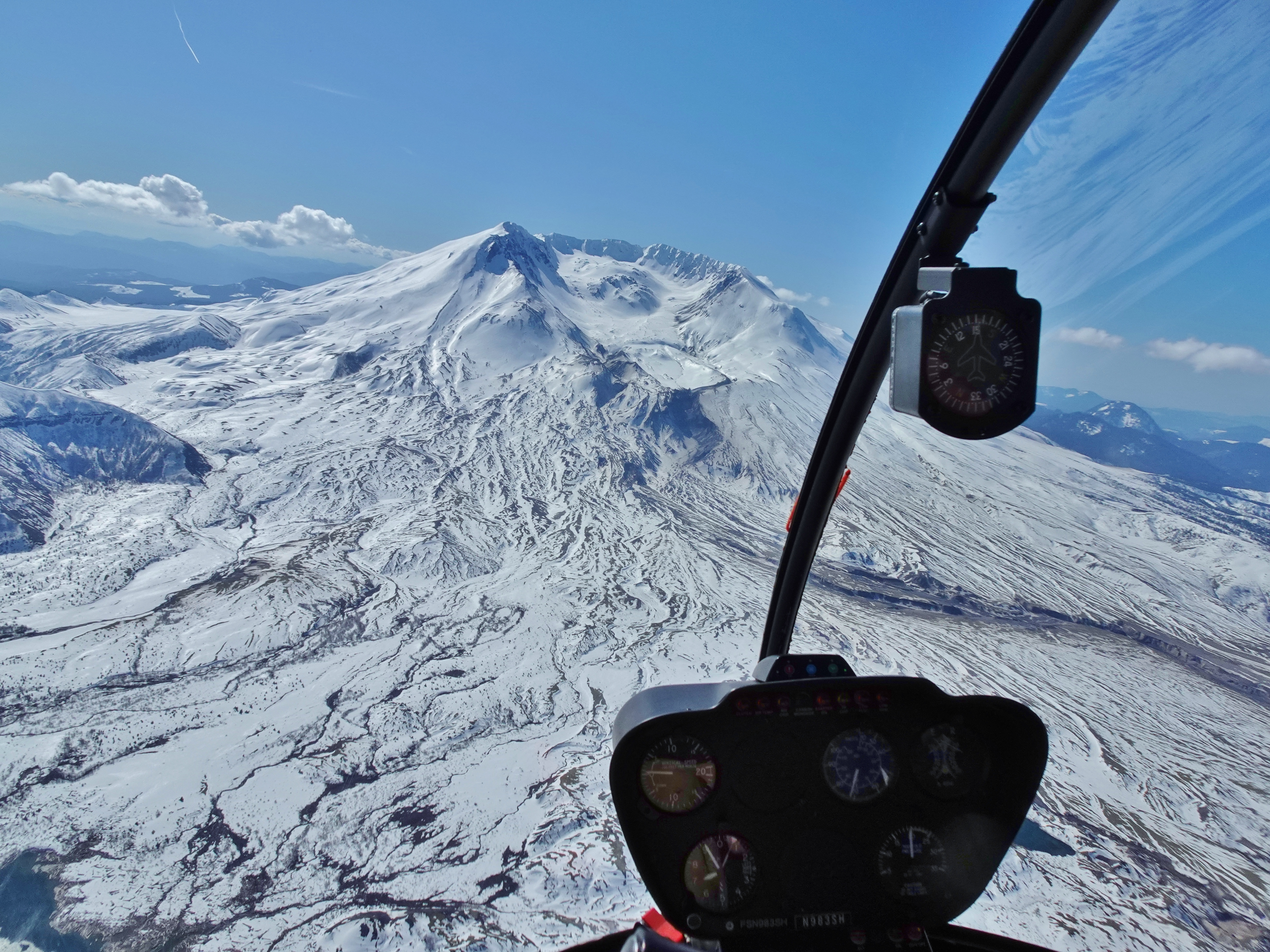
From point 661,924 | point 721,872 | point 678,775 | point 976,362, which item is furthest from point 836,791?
point 976,362

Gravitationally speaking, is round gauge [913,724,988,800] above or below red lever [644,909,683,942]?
above

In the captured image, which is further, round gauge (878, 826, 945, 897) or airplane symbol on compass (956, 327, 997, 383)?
round gauge (878, 826, 945, 897)

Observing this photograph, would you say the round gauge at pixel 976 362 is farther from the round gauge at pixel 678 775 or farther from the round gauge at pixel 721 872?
the round gauge at pixel 721 872

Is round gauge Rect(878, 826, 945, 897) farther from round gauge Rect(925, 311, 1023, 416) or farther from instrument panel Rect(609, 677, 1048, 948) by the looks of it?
round gauge Rect(925, 311, 1023, 416)

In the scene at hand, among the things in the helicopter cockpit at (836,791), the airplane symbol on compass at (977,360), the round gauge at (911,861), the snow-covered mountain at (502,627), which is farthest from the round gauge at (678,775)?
the snow-covered mountain at (502,627)

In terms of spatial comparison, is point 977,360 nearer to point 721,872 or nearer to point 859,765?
point 859,765

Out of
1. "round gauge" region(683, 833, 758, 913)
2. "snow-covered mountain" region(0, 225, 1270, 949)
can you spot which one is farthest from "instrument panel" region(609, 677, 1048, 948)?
"snow-covered mountain" region(0, 225, 1270, 949)

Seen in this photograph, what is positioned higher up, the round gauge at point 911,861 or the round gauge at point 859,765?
the round gauge at point 859,765
